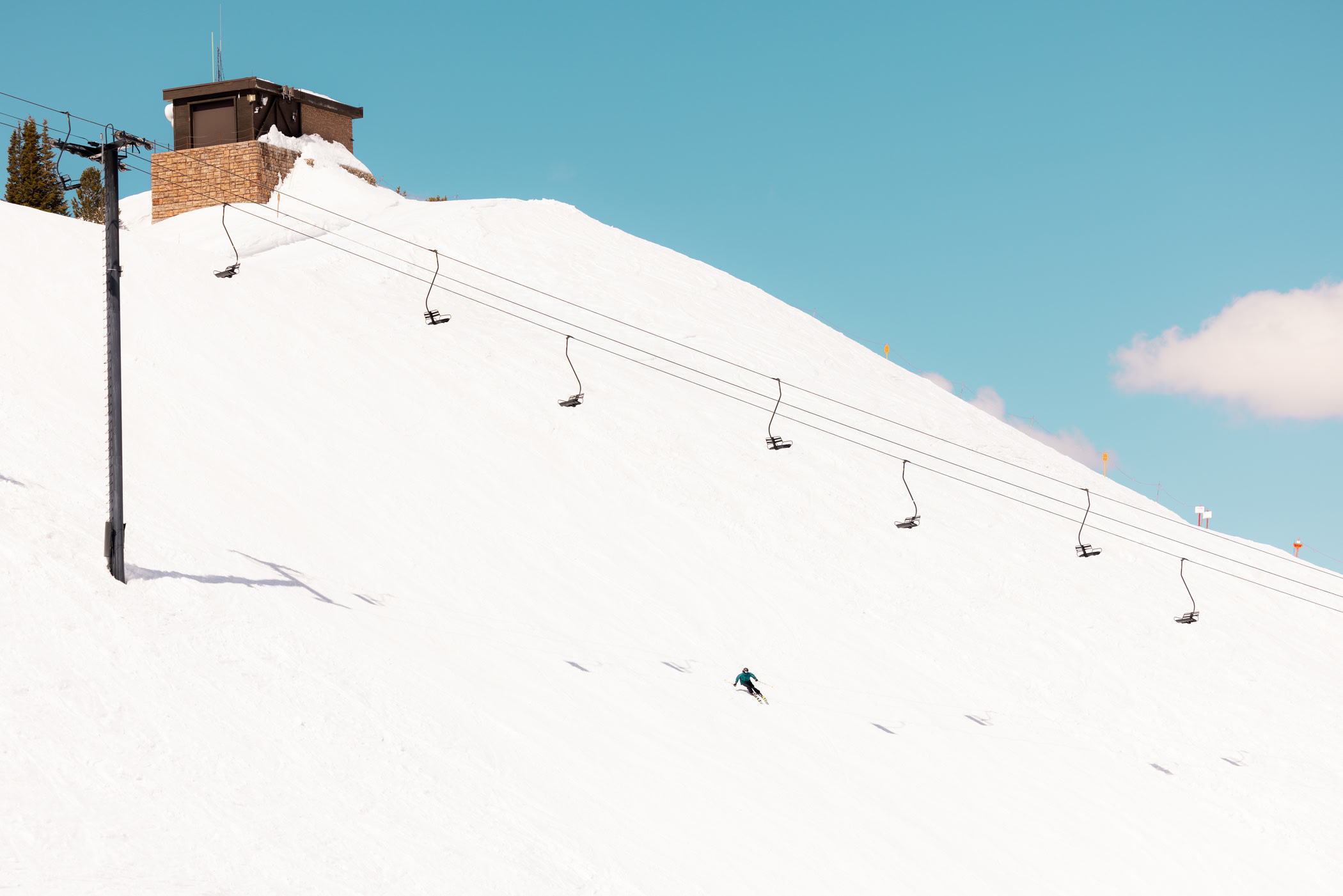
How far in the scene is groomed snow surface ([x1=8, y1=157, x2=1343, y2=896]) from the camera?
13352 mm

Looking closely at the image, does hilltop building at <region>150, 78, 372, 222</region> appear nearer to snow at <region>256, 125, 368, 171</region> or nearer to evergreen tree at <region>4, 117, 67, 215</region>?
snow at <region>256, 125, 368, 171</region>

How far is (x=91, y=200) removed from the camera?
6875 centimetres

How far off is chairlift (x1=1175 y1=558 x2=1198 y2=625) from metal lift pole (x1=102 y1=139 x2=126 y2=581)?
2464 centimetres

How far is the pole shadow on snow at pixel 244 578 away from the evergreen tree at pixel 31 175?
52.1 m

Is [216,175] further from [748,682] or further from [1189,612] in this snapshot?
[1189,612]

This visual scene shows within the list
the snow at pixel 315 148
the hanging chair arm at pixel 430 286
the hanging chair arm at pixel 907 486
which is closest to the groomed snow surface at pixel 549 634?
the hanging chair arm at pixel 907 486

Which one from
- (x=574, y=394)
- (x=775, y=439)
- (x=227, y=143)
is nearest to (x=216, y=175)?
(x=227, y=143)

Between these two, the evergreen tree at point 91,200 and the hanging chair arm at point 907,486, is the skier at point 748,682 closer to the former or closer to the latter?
the hanging chair arm at point 907,486

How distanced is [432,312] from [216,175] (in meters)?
23.3

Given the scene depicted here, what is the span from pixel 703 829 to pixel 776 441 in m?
15.1

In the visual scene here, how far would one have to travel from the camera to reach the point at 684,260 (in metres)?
52.9

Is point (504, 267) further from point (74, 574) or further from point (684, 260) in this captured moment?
point (74, 574)

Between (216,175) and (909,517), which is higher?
(216,175)

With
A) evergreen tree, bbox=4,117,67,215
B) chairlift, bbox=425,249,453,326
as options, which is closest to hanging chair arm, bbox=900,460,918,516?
chairlift, bbox=425,249,453,326
